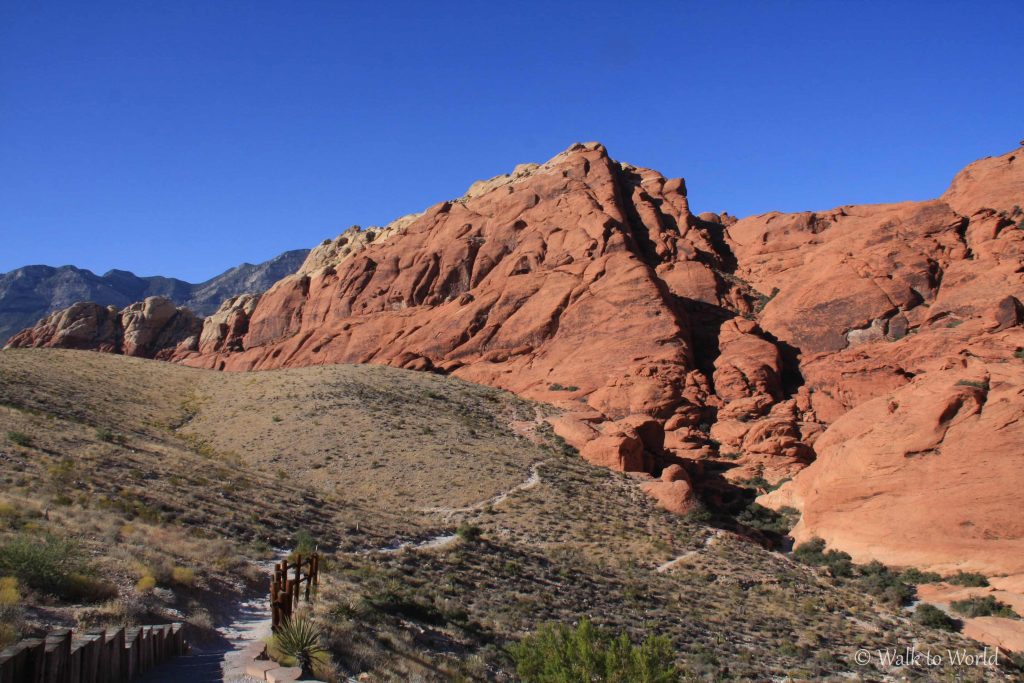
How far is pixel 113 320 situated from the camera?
94.4 m

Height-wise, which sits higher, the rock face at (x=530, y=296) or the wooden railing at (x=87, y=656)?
the rock face at (x=530, y=296)

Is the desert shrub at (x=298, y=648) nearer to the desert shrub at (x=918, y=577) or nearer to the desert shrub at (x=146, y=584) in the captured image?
the desert shrub at (x=146, y=584)

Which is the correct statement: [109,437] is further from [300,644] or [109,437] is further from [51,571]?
[300,644]

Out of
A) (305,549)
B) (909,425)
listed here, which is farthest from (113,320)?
(909,425)

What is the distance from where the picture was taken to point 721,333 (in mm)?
57719

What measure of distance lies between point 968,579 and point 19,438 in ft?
123

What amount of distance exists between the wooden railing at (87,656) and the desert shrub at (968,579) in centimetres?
2989

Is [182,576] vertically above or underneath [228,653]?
above

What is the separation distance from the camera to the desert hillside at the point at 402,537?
44.4 ft

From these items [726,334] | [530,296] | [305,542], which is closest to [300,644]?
[305,542]

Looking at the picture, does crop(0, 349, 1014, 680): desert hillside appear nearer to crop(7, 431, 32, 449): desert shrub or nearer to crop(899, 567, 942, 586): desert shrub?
crop(7, 431, 32, 449): desert shrub

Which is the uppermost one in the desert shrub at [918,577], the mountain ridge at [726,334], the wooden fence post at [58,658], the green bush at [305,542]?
the mountain ridge at [726,334]

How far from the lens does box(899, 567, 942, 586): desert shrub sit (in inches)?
1117

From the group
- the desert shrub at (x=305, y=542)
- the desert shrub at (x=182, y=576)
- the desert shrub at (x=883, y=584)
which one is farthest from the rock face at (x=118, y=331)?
the desert shrub at (x=883, y=584)
